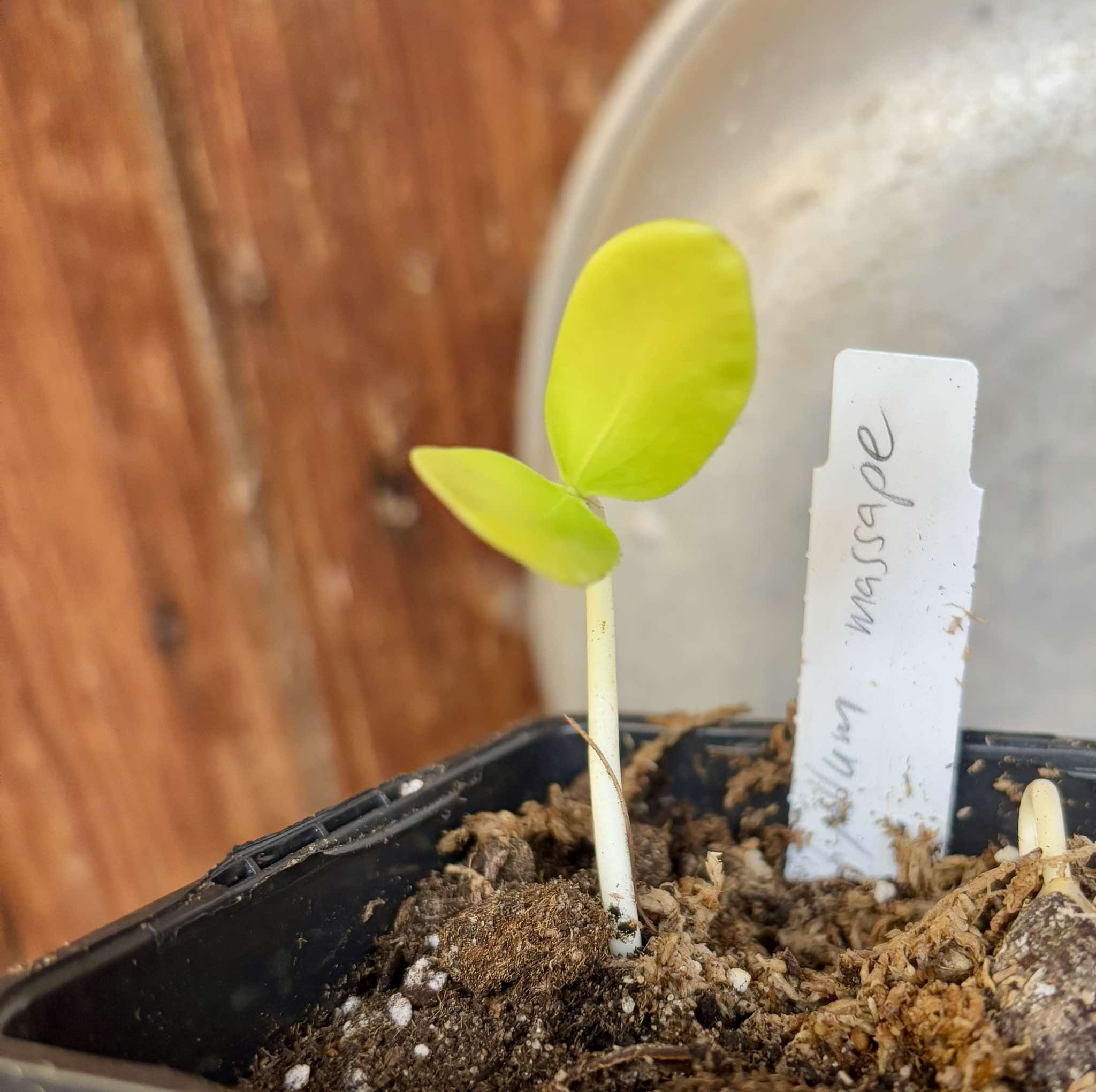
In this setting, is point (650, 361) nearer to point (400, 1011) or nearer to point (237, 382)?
point (400, 1011)

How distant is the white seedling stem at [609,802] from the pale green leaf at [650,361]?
6 cm

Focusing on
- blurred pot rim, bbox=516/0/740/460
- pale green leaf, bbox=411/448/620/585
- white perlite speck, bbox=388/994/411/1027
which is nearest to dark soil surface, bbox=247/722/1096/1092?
white perlite speck, bbox=388/994/411/1027

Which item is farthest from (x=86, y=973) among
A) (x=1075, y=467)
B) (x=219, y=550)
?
(x=1075, y=467)

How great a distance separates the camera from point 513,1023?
279 millimetres

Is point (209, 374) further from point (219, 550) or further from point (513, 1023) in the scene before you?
point (513, 1023)

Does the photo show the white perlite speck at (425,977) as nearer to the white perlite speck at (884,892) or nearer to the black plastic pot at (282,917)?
the black plastic pot at (282,917)

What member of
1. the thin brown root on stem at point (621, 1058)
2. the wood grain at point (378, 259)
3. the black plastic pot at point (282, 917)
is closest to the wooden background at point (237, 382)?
the wood grain at point (378, 259)

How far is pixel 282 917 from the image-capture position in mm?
296

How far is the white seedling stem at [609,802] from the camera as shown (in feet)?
0.96

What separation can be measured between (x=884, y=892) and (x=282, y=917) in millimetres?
238

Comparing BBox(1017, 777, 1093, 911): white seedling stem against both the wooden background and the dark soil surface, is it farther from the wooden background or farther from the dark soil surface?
the wooden background

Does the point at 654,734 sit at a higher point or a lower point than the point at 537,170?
lower

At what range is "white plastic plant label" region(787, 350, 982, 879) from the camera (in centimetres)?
31

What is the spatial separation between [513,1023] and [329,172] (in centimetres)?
50
